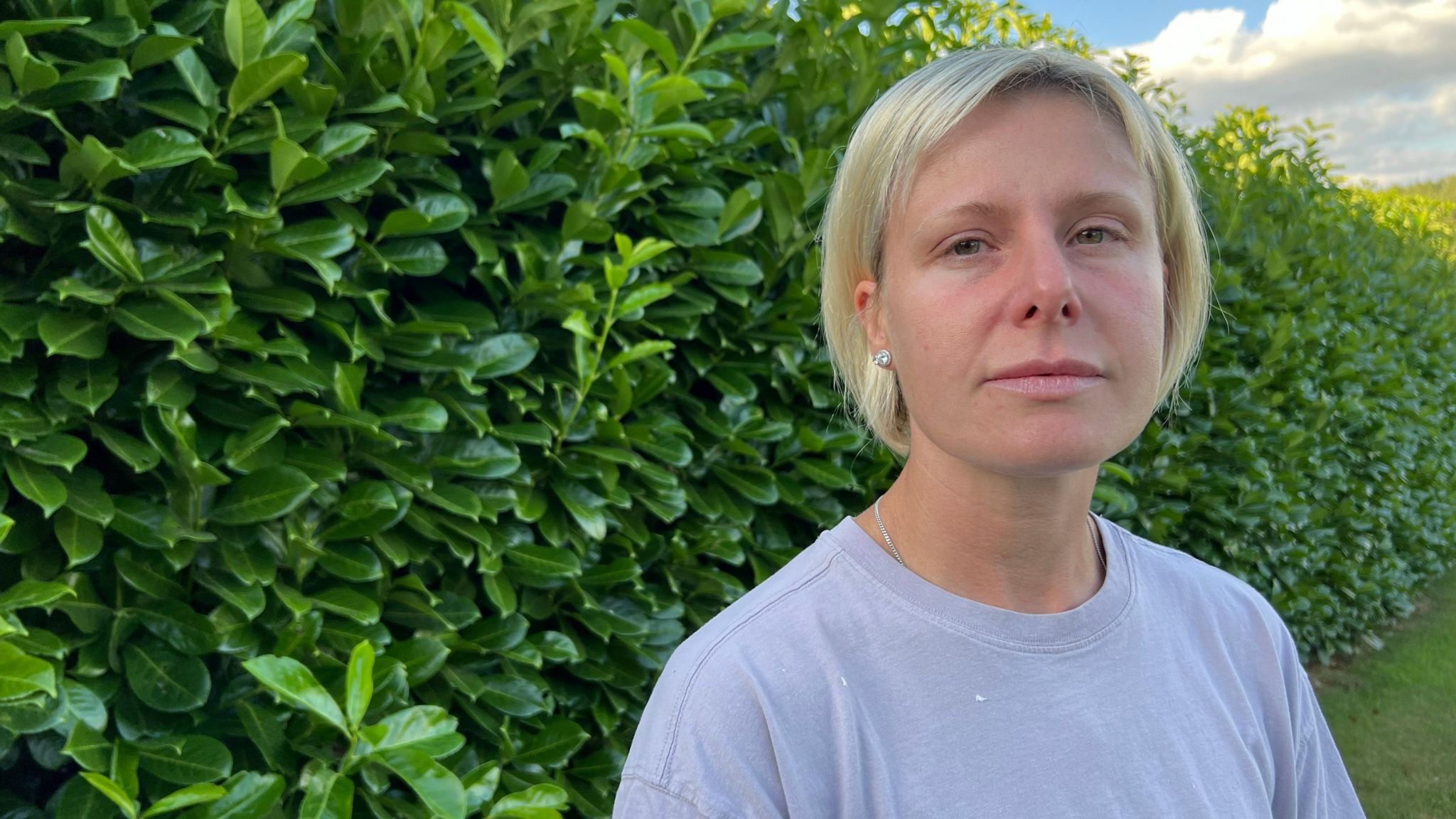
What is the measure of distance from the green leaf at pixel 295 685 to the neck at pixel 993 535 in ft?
2.67

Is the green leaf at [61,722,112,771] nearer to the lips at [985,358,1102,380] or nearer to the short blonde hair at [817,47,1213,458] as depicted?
the short blonde hair at [817,47,1213,458]

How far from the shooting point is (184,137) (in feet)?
5.48

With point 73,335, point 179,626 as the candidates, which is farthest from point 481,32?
point 179,626

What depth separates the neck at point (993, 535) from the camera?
1.43 metres

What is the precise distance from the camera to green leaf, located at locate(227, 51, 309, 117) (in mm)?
1681

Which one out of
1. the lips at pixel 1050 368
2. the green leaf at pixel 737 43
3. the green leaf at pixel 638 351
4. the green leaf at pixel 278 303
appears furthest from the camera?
the green leaf at pixel 737 43

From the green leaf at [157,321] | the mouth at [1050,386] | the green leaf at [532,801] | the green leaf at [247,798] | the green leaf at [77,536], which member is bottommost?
the green leaf at [532,801]

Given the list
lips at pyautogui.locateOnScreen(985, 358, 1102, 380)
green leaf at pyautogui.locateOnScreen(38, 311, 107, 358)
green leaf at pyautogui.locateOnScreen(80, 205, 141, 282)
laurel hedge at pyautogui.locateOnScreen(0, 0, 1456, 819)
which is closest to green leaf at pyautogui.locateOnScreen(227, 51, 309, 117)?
laurel hedge at pyautogui.locateOnScreen(0, 0, 1456, 819)

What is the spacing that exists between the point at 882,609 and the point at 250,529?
3.39 ft

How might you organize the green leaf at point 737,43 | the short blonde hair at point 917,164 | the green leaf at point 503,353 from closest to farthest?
the short blonde hair at point 917,164
the green leaf at point 503,353
the green leaf at point 737,43

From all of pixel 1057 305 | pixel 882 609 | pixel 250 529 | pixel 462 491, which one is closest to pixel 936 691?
pixel 882 609

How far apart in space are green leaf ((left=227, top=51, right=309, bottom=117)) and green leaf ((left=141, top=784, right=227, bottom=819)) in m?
1.00

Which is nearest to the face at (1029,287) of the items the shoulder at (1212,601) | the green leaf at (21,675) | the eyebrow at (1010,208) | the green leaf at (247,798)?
the eyebrow at (1010,208)

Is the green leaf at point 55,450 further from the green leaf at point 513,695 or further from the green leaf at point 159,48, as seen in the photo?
the green leaf at point 513,695
